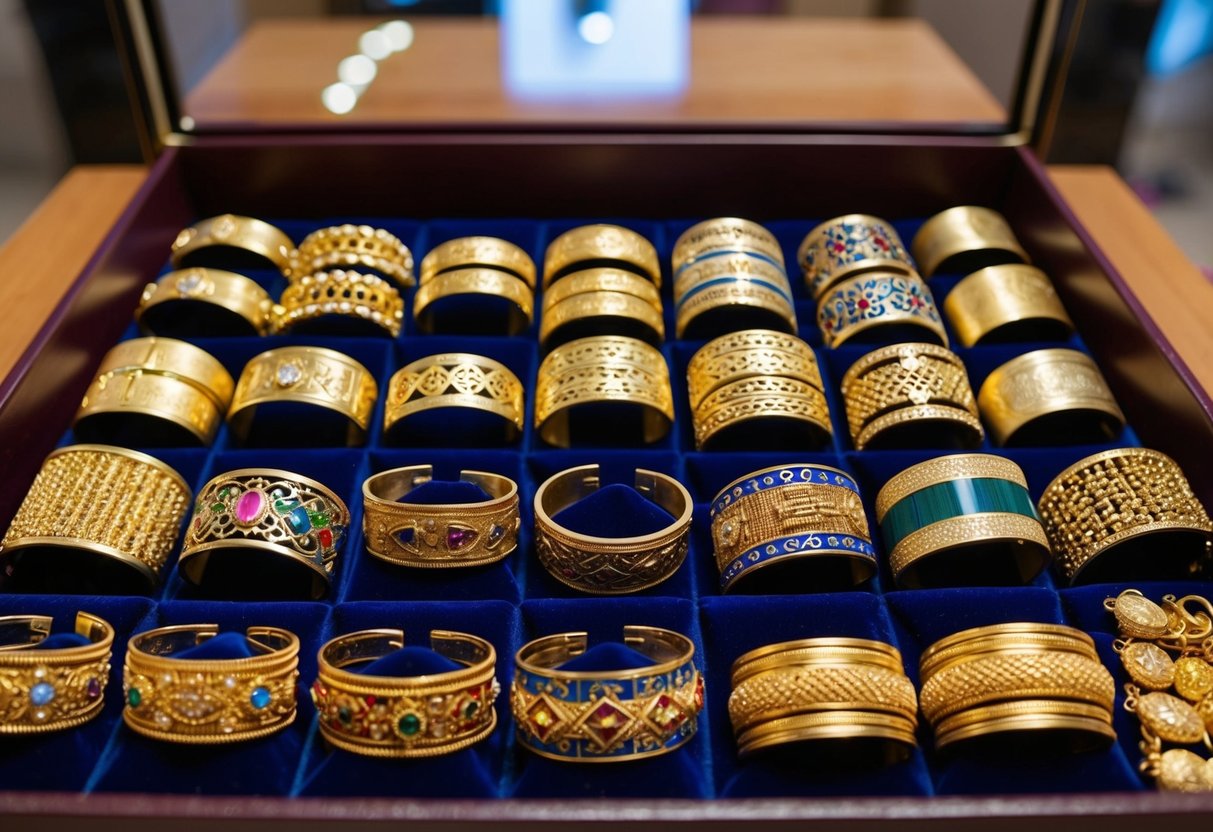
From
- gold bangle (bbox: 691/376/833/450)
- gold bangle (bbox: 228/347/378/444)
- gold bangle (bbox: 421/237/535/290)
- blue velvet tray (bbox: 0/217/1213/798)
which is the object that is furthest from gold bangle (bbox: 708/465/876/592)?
gold bangle (bbox: 421/237/535/290)

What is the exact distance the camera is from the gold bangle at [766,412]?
2.14m

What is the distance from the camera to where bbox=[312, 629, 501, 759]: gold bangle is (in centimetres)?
161

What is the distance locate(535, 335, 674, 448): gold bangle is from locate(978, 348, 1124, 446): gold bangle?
0.68 meters

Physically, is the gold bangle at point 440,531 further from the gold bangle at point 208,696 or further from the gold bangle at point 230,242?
the gold bangle at point 230,242

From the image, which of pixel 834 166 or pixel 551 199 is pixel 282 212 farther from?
pixel 834 166

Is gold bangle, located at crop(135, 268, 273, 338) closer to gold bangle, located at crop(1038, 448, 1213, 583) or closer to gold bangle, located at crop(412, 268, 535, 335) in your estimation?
gold bangle, located at crop(412, 268, 535, 335)

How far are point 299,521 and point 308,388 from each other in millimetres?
399

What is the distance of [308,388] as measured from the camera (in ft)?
Result: 7.27

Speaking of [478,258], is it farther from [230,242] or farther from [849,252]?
[849,252]

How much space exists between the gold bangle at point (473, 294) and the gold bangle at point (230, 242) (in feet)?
1.32

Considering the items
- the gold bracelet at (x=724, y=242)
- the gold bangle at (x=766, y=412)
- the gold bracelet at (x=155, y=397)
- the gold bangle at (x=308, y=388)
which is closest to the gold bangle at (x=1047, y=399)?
the gold bangle at (x=766, y=412)

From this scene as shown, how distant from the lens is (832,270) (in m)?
2.57

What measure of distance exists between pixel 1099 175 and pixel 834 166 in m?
0.69

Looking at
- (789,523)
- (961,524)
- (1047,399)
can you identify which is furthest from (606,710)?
(1047,399)
